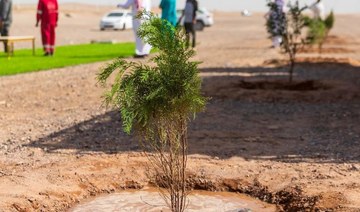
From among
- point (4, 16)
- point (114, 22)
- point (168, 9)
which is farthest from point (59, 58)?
point (114, 22)

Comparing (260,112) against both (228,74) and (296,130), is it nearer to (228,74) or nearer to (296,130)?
(296,130)

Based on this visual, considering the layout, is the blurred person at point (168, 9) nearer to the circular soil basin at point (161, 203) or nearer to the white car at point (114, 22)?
the circular soil basin at point (161, 203)

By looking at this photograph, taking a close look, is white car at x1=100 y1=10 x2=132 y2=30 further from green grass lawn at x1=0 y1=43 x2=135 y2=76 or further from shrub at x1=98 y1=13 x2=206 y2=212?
shrub at x1=98 y1=13 x2=206 y2=212

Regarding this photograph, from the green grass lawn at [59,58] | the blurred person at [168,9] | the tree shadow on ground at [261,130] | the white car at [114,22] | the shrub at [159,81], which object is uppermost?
the shrub at [159,81]

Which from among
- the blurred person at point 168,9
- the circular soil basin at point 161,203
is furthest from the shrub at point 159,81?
the blurred person at point 168,9

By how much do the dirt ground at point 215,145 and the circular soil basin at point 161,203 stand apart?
0.13 metres

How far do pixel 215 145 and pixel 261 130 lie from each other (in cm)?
137

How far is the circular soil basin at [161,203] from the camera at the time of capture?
278 inches

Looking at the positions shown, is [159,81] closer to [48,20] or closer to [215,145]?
[215,145]

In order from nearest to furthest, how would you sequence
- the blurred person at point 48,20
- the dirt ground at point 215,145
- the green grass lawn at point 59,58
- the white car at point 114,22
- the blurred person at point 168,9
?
the dirt ground at point 215,145 < the green grass lawn at point 59,58 < the blurred person at point 168,9 < the blurred person at point 48,20 < the white car at point 114,22

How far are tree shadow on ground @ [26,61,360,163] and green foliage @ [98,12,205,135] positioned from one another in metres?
3.18

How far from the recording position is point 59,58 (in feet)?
70.7

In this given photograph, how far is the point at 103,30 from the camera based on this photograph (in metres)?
51.2

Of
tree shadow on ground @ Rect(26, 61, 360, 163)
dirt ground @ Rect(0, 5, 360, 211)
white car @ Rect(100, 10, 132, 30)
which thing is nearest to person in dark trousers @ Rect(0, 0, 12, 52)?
dirt ground @ Rect(0, 5, 360, 211)
